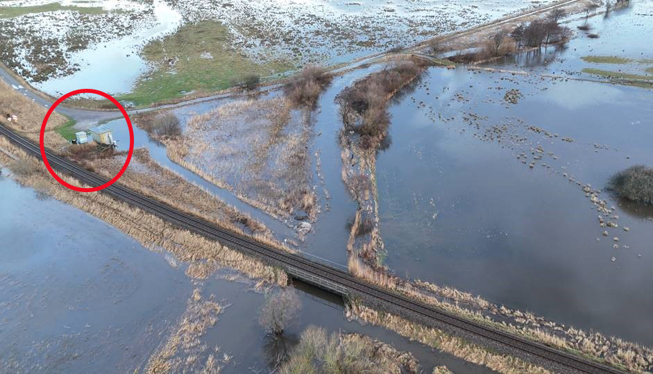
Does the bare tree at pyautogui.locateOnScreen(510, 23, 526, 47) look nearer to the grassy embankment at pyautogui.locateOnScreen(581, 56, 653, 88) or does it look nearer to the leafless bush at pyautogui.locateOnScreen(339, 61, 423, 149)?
the grassy embankment at pyautogui.locateOnScreen(581, 56, 653, 88)

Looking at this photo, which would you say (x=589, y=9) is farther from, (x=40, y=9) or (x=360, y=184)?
(x=40, y=9)

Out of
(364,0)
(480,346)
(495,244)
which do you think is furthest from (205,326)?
(364,0)

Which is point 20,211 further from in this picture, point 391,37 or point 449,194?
point 391,37

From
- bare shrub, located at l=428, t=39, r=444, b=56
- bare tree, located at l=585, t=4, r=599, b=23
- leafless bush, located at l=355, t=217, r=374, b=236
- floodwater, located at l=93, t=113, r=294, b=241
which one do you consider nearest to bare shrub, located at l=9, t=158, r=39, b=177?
floodwater, located at l=93, t=113, r=294, b=241

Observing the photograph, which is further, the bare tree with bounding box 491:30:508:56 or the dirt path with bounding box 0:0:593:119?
the bare tree with bounding box 491:30:508:56

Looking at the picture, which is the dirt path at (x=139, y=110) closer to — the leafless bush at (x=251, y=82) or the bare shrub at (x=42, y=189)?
the leafless bush at (x=251, y=82)

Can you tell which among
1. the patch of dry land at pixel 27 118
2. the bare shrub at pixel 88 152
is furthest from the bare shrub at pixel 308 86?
the patch of dry land at pixel 27 118

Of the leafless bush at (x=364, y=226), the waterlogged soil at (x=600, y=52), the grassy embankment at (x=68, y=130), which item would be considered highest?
the grassy embankment at (x=68, y=130)
